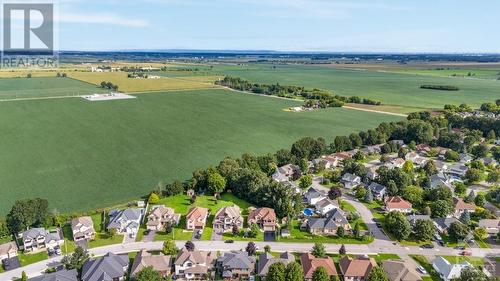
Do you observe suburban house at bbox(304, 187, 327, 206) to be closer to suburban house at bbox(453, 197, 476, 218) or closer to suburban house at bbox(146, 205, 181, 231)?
suburban house at bbox(453, 197, 476, 218)

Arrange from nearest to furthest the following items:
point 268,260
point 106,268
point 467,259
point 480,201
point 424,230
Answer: point 106,268 → point 268,260 → point 467,259 → point 424,230 → point 480,201

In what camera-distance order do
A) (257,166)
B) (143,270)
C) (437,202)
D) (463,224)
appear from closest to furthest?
1. (143,270)
2. (463,224)
3. (437,202)
4. (257,166)

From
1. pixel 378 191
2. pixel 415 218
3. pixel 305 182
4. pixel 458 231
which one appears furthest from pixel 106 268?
pixel 378 191

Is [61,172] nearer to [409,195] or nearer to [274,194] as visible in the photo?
[274,194]

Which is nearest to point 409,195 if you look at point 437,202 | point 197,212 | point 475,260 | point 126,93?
point 437,202

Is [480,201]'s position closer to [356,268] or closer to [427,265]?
[427,265]

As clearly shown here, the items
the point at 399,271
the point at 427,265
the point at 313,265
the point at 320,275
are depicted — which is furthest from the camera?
the point at 427,265

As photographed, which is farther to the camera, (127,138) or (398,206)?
(127,138)

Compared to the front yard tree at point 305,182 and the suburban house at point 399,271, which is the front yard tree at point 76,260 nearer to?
the suburban house at point 399,271
